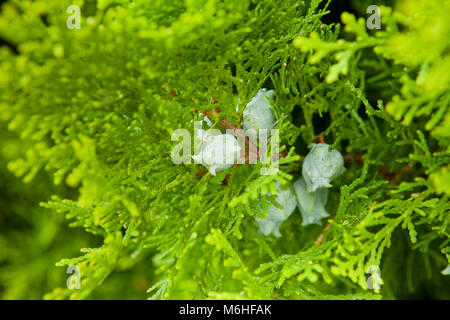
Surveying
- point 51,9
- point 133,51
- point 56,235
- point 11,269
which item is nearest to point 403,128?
point 133,51

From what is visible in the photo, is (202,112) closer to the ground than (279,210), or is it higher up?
higher up

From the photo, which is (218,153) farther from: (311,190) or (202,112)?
(311,190)

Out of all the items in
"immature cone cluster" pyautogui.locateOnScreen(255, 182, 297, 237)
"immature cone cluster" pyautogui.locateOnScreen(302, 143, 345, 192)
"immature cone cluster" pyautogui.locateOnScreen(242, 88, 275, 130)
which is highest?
"immature cone cluster" pyautogui.locateOnScreen(242, 88, 275, 130)

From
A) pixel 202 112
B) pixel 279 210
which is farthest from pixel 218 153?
pixel 279 210

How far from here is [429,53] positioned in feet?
2.52

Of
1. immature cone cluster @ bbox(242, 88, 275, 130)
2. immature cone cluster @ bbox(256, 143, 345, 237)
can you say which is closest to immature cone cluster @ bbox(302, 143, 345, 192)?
immature cone cluster @ bbox(256, 143, 345, 237)

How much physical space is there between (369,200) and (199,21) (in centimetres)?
69

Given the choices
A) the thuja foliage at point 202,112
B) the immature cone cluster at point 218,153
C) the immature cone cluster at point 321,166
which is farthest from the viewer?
the immature cone cluster at point 321,166

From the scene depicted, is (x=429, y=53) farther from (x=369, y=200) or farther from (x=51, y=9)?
(x=51, y=9)

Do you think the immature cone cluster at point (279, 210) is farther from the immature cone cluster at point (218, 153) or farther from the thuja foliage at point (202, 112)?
the immature cone cluster at point (218, 153)

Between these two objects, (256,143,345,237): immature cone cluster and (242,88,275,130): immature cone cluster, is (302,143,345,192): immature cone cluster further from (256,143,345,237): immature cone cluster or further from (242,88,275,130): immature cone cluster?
(242,88,275,130): immature cone cluster

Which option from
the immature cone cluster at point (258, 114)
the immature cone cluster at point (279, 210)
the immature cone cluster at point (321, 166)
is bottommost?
the immature cone cluster at point (279, 210)

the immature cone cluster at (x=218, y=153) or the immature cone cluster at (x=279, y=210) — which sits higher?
the immature cone cluster at (x=218, y=153)

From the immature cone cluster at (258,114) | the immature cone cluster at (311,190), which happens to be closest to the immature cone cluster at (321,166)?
the immature cone cluster at (311,190)
